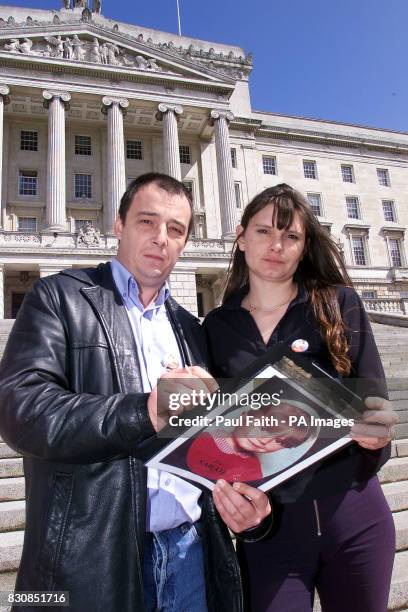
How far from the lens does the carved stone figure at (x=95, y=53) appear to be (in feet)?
96.3

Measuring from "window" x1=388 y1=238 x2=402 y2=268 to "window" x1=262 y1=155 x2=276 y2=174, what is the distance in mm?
13416

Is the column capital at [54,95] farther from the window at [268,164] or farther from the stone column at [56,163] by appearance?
the window at [268,164]

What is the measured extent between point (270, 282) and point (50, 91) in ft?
102

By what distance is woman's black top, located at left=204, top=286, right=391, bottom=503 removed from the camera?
72.7 inches

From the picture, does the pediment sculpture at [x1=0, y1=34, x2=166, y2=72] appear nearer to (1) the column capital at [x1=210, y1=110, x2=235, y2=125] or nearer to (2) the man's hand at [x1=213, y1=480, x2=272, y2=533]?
(1) the column capital at [x1=210, y1=110, x2=235, y2=125]

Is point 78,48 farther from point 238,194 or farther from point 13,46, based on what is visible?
point 238,194

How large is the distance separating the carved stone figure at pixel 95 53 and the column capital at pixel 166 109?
5.27 m

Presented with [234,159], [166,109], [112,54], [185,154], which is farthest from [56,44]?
[234,159]

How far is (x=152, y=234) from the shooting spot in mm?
2207

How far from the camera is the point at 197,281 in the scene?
3053 centimetres

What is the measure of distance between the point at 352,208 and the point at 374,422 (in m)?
42.7

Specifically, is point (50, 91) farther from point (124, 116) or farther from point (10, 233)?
point (10, 233)

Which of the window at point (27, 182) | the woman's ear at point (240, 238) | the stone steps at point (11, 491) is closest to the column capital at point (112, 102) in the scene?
the window at point (27, 182)

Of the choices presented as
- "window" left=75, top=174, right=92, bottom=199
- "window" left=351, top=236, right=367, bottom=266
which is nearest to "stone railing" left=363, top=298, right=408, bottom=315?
"window" left=351, top=236, right=367, bottom=266
